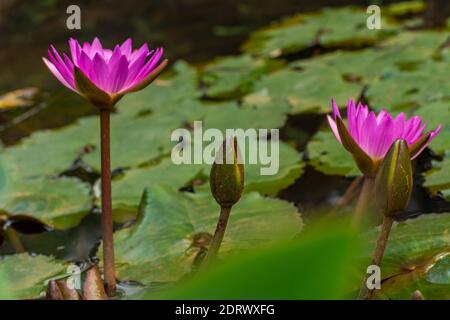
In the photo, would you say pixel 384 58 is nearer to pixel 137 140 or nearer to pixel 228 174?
pixel 137 140

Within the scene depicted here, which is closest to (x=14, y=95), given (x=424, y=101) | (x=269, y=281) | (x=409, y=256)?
(x=424, y=101)

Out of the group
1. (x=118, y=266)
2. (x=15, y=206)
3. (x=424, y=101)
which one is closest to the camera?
(x=118, y=266)

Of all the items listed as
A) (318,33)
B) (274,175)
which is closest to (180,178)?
(274,175)

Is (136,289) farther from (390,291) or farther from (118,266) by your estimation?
(390,291)

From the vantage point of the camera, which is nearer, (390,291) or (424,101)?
(390,291)

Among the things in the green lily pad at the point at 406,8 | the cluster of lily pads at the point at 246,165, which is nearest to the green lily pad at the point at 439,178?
the cluster of lily pads at the point at 246,165

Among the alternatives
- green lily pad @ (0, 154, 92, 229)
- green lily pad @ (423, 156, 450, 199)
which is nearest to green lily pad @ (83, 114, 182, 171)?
green lily pad @ (0, 154, 92, 229)

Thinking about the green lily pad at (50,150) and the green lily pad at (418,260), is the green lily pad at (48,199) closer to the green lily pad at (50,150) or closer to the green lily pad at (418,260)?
the green lily pad at (50,150)

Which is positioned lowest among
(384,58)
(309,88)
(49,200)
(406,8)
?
(49,200)
